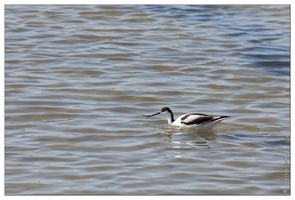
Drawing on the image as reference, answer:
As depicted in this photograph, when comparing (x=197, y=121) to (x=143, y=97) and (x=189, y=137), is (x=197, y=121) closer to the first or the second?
(x=189, y=137)

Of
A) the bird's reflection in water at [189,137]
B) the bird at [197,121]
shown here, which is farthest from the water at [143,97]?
the bird at [197,121]

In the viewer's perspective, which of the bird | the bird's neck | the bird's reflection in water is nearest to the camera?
the bird's reflection in water

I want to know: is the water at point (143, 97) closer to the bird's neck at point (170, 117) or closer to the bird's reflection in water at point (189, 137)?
the bird's reflection in water at point (189, 137)

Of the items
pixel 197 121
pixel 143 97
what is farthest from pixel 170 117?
→ pixel 143 97

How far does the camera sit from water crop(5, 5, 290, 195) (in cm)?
909

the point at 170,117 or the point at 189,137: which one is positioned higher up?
the point at 170,117

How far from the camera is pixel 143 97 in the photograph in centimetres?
1241

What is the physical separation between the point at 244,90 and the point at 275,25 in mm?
4998

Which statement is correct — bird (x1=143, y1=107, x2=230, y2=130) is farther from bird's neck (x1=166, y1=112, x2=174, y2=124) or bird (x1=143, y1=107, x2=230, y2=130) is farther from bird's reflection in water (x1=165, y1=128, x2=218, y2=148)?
bird's neck (x1=166, y1=112, x2=174, y2=124)

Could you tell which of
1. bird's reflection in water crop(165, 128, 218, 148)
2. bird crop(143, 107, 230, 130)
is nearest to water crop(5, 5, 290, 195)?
bird's reflection in water crop(165, 128, 218, 148)

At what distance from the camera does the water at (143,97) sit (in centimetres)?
909

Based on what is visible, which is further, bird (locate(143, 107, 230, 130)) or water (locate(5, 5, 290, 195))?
bird (locate(143, 107, 230, 130))

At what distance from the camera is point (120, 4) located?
62.3 ft

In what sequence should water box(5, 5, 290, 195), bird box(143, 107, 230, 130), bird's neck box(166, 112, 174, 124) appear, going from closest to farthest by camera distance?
water box(5, 5, 290, 195), bird box(143, 107, 230, 130), bird's neck box(166, 112, 174, 124)
